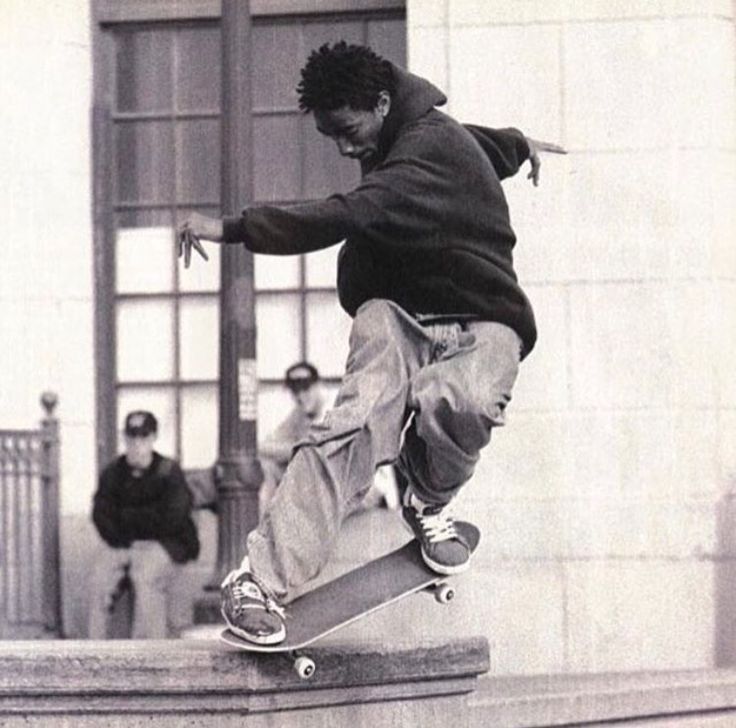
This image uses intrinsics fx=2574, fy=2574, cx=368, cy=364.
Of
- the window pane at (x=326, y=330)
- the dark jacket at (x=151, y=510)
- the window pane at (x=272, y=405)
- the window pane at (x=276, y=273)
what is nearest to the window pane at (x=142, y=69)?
the window pane at (x=276, y=273)

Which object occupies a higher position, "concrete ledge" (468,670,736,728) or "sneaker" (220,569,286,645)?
"sneaker" (220,569,286,645)

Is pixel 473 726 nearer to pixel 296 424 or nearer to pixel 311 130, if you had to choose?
pixel 296 424

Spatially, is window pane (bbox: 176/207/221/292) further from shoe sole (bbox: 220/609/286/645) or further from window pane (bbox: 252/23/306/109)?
shoe sole (bbox: 220/609/286/645)

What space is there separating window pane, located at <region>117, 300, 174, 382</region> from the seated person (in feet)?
5.11

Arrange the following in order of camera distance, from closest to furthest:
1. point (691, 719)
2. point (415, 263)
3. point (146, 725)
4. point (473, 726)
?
point (146, 725) < point (415, 263) < point (473, 726) < point (691, 719)

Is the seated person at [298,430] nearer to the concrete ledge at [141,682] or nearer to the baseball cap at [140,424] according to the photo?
the baseball cap at [140,424]

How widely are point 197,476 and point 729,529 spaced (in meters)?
3.17

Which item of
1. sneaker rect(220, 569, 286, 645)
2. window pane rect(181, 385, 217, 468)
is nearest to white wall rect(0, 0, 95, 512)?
window pane rect(181, 385, 217, 468)

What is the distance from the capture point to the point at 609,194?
49.6 ft

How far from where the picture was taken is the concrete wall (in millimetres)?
14820

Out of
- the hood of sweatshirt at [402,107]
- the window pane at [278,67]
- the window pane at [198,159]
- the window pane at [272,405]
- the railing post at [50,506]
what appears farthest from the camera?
the window pane at [198,159]

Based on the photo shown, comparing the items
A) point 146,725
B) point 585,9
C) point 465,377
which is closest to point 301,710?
point 146,725

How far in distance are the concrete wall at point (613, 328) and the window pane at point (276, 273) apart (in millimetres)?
1677

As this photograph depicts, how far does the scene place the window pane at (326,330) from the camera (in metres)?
15.9
